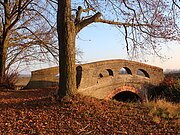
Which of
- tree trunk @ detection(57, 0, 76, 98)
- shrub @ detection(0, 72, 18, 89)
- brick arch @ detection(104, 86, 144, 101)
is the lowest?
brick arch @ detection(104, 86, 144, 101)

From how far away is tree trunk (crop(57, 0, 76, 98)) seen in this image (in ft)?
27.7

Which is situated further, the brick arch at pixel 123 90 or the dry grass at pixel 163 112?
the brick arch at pixel 123 90

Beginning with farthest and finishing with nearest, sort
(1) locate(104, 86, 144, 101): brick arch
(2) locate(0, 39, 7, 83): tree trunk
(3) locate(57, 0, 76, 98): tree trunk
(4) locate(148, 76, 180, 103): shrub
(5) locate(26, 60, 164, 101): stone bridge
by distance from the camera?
(1) locate(104, 86, 144, 101): brick arch, (4) locate(148, 76, 180, 103): shrub, (5) locate(26, 60, 164, 101): stone bridge, (2) locate(0, 39, 7, 83): tree trunk, (3) locate(57, 0, 76, 98): tree trunk

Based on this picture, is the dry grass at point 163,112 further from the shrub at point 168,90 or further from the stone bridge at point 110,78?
the shrub at point 168,90

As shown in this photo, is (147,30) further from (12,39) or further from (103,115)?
(12,39)

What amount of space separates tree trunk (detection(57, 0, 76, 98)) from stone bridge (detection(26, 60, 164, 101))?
652 cm

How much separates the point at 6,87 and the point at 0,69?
3.80 feet

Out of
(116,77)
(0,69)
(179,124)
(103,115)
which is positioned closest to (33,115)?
(103,115)

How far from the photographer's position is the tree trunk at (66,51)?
27.7 feet

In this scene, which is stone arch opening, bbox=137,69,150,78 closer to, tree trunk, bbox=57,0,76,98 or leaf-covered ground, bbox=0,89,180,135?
leaf-covered ground, bbox=0,89,180,135

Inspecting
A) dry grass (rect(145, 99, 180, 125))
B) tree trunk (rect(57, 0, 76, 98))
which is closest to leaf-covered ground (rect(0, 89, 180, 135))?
dry grass (rect(145, 99, 180, 125))

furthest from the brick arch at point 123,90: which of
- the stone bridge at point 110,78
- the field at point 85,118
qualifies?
the field at point 85,118

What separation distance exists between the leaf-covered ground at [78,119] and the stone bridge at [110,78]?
21.9ft

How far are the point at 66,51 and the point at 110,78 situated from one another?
917 centimetres
